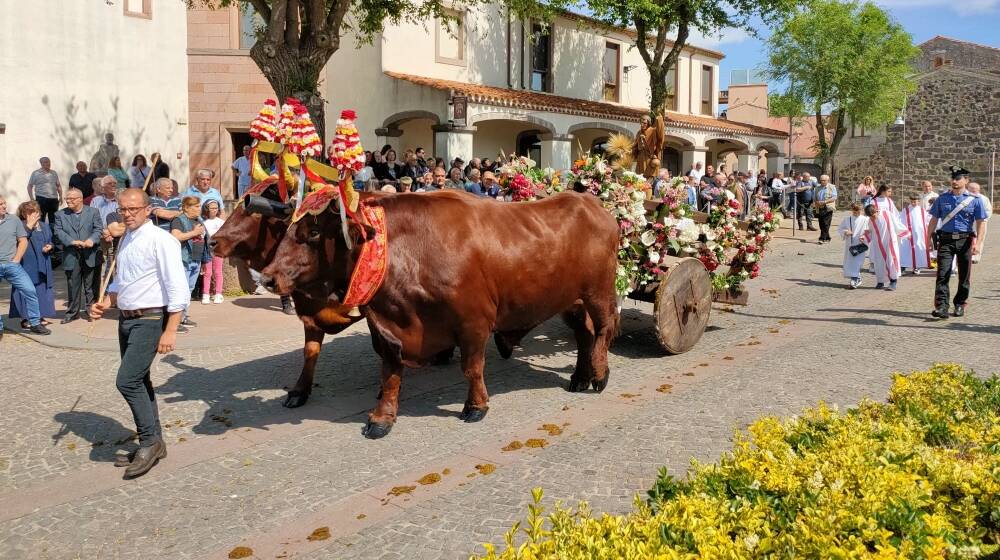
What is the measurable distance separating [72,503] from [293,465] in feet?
4.17

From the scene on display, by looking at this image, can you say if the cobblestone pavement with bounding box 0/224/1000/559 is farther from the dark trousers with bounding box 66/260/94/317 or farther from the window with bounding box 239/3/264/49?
the window with bounding box 239/3/264/49

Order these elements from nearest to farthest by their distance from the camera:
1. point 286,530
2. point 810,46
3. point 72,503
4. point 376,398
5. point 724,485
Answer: point 724,485 → point 286,530 → point 72,503 → point 376,398 → point 810,46

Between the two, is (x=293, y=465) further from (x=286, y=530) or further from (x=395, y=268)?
(x=395, y=268)

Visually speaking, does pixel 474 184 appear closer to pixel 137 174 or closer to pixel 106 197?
pixel 106 197

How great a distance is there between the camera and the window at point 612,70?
2908 centimetres

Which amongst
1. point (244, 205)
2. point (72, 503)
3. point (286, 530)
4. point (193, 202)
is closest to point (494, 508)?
point (286, 530)

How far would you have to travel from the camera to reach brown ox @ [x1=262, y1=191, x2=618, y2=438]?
18.7 feet

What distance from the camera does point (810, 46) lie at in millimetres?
33094

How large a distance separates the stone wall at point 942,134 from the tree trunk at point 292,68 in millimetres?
31711

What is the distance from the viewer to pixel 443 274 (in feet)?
18.9

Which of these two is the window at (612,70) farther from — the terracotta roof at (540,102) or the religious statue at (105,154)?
the religious statue at (105,154)

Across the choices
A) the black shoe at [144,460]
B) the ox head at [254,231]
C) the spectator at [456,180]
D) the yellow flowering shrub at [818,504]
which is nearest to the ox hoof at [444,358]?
the ox head at [254,231]

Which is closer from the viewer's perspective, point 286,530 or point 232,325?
point 286,530

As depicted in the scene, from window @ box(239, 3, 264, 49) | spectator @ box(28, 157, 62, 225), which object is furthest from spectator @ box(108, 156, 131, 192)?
window @ box(239, 3, 264, 49)
